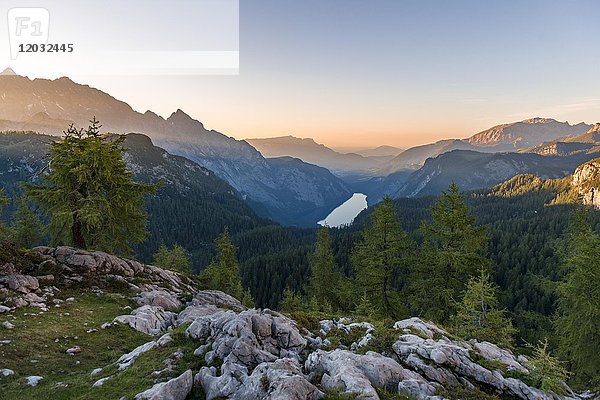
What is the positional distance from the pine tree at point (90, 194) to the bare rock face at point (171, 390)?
19242mm

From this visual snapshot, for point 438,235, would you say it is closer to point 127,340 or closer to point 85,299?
point 127,340

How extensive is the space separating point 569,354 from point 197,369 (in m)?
32.4

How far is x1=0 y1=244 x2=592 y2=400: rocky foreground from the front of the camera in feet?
31.3

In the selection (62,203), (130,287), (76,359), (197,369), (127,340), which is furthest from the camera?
(62,203)

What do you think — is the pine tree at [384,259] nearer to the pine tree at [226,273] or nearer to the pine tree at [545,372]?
the pine tree at [545,372]

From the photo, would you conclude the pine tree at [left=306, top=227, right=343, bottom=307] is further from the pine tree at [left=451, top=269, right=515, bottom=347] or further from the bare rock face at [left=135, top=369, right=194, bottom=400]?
the bare rock face at [left=135, top=369, right=194, bottom=400]

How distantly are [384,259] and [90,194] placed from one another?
2616 cm

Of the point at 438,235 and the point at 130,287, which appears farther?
the point at 438,235

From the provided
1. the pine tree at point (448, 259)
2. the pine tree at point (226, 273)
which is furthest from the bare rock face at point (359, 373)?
the pine tree at point (226, 273)

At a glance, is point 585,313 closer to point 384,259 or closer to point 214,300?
point 384,259

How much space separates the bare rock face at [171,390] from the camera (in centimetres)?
916

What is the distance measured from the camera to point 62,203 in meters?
26.5

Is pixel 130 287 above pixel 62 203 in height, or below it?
below

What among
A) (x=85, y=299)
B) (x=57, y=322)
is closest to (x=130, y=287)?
(x=85, y=299)
